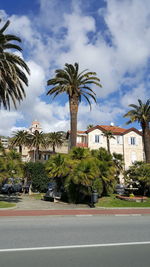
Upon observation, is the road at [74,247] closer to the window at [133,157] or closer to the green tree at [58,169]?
the green tree at [58,169]

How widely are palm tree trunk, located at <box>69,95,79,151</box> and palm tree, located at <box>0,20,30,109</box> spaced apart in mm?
7645

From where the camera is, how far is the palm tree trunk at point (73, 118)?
82.6ft

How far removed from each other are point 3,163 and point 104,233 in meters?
9.60

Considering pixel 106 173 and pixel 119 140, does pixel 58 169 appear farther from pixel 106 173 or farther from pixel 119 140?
pixel 119 140

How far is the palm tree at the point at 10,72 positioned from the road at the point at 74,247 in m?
12.2

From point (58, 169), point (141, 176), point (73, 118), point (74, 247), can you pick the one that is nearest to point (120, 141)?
point (73, 118)

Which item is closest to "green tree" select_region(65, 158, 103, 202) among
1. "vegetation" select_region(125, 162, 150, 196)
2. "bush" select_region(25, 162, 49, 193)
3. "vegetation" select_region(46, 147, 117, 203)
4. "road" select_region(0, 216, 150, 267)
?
"vegetation" select_region(46, 147, 117, 203)

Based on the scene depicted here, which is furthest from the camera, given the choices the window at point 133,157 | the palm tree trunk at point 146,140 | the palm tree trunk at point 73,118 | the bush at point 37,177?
the window at point 133,157

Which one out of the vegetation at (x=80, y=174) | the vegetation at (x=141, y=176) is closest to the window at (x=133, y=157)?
the vegetation at (x=141, y=176)

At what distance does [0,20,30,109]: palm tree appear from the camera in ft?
56.4

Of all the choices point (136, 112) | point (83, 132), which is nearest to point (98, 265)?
point (136, 112)

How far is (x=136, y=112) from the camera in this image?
3053 centimetres

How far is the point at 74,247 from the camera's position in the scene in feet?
20.2

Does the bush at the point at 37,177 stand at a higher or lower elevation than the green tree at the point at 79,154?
lower
